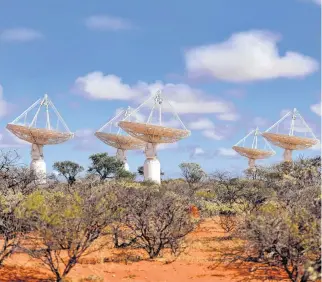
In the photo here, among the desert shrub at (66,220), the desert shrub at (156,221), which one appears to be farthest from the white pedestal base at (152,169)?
the desert shrub at (66,220)

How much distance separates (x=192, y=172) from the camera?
276ft

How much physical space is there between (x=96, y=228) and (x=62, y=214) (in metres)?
1.58

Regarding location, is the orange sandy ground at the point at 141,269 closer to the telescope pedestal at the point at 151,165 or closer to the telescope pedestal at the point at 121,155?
the telescope pedestal at the point at 151,165

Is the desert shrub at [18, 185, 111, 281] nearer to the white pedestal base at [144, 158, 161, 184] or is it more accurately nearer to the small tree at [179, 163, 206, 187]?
the white pedestal base at [144, 158, 161, 184]

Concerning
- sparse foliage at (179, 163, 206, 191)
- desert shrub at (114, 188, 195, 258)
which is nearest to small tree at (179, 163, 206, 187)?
sparse foliage at (179, 163, 206, 191)

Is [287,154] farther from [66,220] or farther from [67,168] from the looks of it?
[66,220]

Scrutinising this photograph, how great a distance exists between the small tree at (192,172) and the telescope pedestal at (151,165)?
17.1 meters

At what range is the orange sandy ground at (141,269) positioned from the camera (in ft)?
58.8

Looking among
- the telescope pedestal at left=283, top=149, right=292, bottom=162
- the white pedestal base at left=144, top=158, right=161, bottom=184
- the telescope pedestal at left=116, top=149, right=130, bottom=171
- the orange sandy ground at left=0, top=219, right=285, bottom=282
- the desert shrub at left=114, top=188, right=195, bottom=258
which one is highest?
the telescope pedestal at left=116, top=149, right=130, bottom=171

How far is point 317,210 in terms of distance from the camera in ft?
41.4

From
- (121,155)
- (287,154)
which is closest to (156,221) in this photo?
(287,154)

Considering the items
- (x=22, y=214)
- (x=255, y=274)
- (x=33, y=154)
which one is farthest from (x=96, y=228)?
(x=33, y=154)

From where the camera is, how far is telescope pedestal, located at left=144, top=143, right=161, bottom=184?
62969 millimetres

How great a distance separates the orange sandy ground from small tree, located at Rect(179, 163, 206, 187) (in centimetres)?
5773
